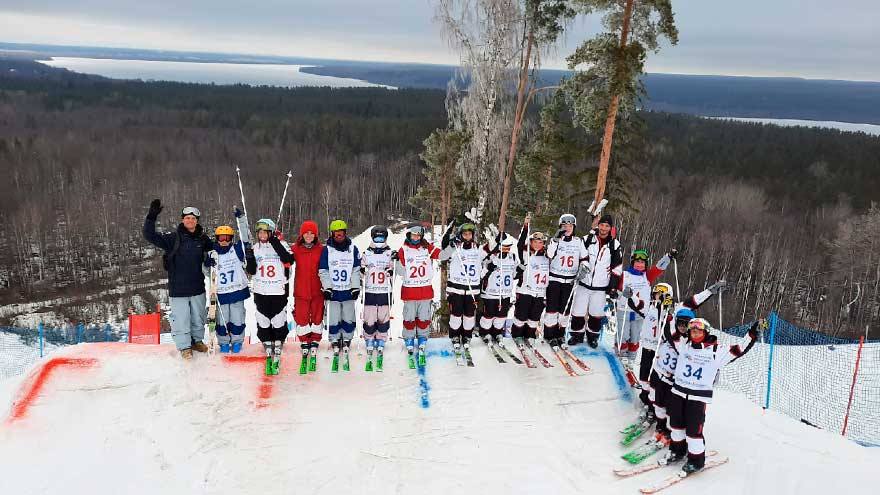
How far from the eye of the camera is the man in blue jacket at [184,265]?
6.95 metres

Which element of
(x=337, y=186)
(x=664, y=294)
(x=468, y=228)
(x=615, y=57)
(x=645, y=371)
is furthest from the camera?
(x=337, y=186)

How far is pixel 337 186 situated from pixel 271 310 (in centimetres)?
6074

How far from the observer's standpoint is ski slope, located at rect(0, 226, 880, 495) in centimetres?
581

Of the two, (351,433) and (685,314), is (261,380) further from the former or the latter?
(685,314)

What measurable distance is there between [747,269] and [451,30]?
40.0 meters

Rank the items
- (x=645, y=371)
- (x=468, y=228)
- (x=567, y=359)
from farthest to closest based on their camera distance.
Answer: (x=567, y=359) < (x=468, y=228) < (x=645, y=371)

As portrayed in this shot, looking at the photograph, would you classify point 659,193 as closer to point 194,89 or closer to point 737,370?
point 737,370

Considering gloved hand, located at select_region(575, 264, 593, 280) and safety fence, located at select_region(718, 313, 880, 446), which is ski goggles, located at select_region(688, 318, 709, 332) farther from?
safety fence, located at select_region(718, 313, 880, 446)

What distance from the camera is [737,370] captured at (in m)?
14.4

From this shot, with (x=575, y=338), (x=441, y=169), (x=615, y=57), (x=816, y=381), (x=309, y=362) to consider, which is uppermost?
(x=615, y=57)

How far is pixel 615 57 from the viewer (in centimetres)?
1206

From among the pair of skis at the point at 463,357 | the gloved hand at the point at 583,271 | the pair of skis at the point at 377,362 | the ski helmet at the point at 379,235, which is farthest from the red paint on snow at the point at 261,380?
the gloved hand at the point at 583,271

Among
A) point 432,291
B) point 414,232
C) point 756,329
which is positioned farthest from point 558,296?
point 756,329

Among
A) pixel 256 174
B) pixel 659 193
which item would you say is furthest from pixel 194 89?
pixel 659 193
